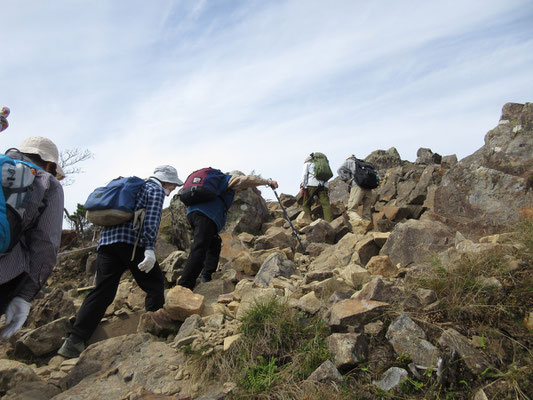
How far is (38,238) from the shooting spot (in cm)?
264

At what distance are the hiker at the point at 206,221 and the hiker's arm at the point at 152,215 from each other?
0.98 metres

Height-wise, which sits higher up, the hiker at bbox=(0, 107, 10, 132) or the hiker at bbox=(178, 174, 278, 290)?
the hiker at bbox=(0, 107, 10, 132)

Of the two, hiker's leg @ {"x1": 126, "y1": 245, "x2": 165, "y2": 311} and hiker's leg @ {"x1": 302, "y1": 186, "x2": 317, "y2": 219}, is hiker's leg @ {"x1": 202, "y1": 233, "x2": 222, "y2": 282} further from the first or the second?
hiker's leg @ {"x1": 302, "y1": 186, "x2": 317, "y2": 219}

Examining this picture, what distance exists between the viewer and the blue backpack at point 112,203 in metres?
3.89

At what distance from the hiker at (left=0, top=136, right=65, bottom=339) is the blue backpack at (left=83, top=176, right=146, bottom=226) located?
1132 millimetres

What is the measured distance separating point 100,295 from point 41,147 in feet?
5.91

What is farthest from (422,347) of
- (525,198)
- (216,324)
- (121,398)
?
(525,198)

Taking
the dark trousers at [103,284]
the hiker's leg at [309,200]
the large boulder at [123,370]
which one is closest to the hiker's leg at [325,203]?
the hiker's leg at [309,200]

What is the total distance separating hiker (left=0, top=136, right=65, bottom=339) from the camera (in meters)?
2.55

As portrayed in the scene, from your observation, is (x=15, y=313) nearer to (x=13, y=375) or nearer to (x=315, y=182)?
(x=13, y=375)

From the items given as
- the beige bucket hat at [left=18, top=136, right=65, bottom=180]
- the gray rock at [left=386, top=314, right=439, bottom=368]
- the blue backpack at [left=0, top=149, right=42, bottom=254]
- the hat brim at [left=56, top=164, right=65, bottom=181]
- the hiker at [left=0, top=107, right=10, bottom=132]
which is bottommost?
the gray rock at [left=386, top=314, right=439, bottom=368]

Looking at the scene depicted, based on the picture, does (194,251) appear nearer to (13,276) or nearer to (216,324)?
(216,324)

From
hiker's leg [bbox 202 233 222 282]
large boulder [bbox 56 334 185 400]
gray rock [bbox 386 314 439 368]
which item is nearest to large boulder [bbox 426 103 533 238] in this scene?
gray rock [bbox 386 314 439 368]

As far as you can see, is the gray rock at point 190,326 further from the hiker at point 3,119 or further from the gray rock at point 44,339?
the hiker at point 3,119
